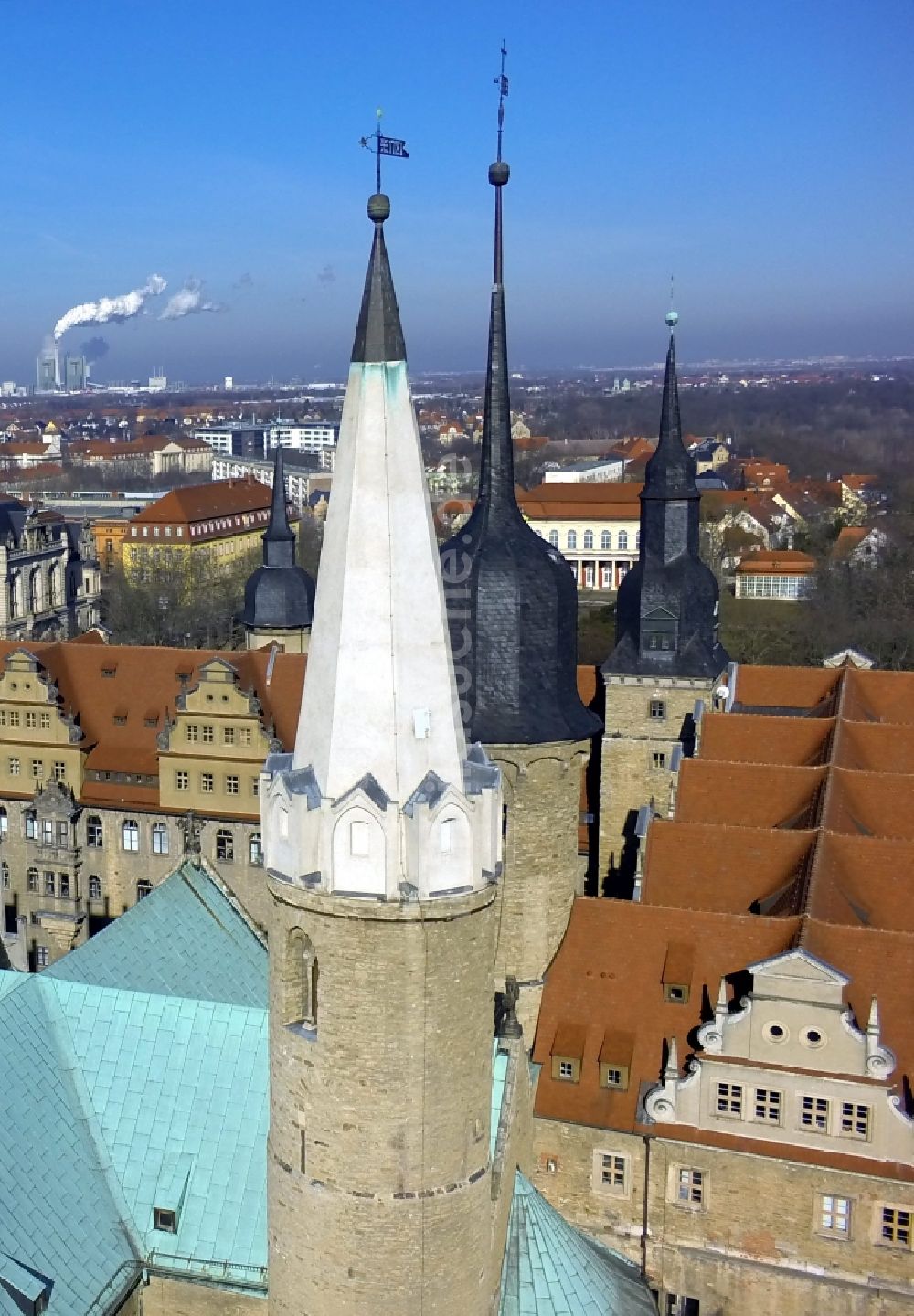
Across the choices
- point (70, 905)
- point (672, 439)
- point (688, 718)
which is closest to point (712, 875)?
point (688, 718)

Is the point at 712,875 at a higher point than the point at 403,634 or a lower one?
lower

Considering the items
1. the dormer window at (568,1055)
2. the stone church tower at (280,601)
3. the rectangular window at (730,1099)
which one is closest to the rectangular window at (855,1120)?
the rectangular window at (730,1099)

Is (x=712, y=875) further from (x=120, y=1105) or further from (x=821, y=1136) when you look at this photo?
(x=120, y=1105)

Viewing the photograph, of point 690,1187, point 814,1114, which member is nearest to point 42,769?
point 690,1187

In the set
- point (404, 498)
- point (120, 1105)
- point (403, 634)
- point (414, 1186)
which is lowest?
point (120, 1105)

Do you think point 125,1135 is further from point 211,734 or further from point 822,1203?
point 211,734

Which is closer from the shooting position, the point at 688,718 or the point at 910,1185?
the point at 910,1185

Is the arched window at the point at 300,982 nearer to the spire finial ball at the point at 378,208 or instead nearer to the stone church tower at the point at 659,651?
the spire finial ball at the point at 378,208

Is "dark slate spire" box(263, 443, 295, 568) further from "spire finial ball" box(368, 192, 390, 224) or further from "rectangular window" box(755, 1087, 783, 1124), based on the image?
"spire finial ball" box(368, 192, 390, 224)
